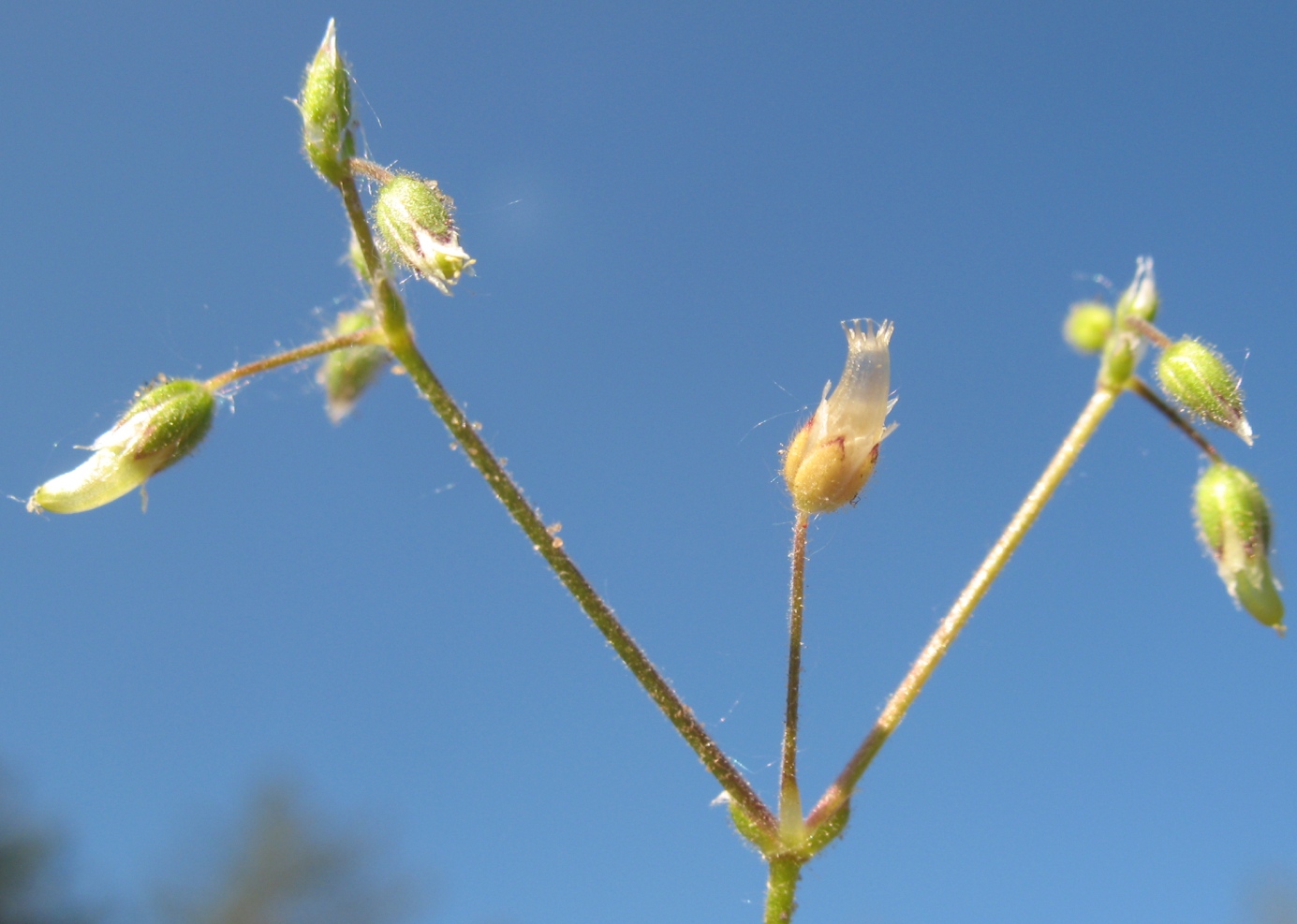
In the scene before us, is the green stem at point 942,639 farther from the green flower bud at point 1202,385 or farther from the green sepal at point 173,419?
the green sepal at point 173,419

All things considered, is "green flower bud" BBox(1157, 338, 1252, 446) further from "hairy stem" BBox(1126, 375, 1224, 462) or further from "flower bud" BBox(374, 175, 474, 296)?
"flower bud" BBox(374, 175, 474, 296)

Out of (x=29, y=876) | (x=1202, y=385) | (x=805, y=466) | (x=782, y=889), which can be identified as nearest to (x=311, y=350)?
(x=805, y=466)

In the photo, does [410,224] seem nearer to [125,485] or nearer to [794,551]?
[125,485]

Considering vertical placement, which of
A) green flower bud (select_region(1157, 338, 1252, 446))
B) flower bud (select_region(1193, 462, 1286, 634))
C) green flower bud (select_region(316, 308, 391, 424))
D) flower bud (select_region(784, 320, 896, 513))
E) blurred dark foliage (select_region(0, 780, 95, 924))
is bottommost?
flower bud (select_region(1193, 462, 1286, 634))

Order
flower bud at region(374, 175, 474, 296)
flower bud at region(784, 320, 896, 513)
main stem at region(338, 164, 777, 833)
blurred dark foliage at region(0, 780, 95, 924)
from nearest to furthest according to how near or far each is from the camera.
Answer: main stem at region(338, 164, 777, 833) < flower bud at region(374, 175, 474, 296) < flower bud at region(784, 320, 896, 513) < blurred dark foliage at region(0, 780, 95, 924)

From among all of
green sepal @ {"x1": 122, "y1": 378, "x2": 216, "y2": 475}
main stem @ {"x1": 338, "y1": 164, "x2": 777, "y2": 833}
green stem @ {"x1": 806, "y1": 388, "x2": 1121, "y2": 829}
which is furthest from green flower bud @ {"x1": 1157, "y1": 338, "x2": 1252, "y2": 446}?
green sepal @ {"x1": 122, "y1": 378, "x2": 216, "y2": 475}

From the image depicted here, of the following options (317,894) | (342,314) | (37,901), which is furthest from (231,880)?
(342,314)
